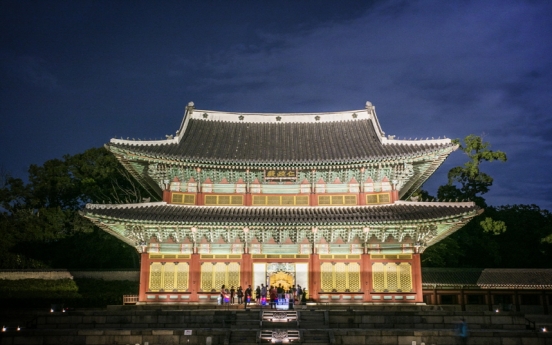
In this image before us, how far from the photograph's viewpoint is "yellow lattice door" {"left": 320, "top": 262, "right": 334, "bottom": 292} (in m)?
34.7

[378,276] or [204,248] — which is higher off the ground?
[204,248]

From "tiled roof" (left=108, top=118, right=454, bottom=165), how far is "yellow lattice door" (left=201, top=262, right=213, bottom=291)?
7.61 metres

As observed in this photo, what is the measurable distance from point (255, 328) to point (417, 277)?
1368 centimetres

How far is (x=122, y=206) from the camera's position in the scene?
114 feet

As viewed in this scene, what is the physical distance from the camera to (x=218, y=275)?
3512cm

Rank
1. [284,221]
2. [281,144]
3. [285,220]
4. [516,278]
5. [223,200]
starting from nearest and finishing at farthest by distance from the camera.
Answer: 1. [284,221]
2. [285,220]
3. [223,200]
4. [281,144]
5. [516,278]

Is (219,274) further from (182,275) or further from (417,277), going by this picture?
(417,277)

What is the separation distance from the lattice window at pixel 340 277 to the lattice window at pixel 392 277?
1337mm

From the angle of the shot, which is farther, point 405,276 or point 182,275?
point 182,275

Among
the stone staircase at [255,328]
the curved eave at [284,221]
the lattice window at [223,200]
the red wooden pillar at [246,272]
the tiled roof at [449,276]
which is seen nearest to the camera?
the stone staircase at [255,328]

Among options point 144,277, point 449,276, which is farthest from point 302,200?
point 449,276

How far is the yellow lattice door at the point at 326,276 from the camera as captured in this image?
3472cm

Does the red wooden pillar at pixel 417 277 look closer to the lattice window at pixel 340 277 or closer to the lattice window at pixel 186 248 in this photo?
the lattice window at pixel 340 277

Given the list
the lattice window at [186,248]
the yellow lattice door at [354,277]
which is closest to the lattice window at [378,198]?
the yellow lattice door at [354,277]
